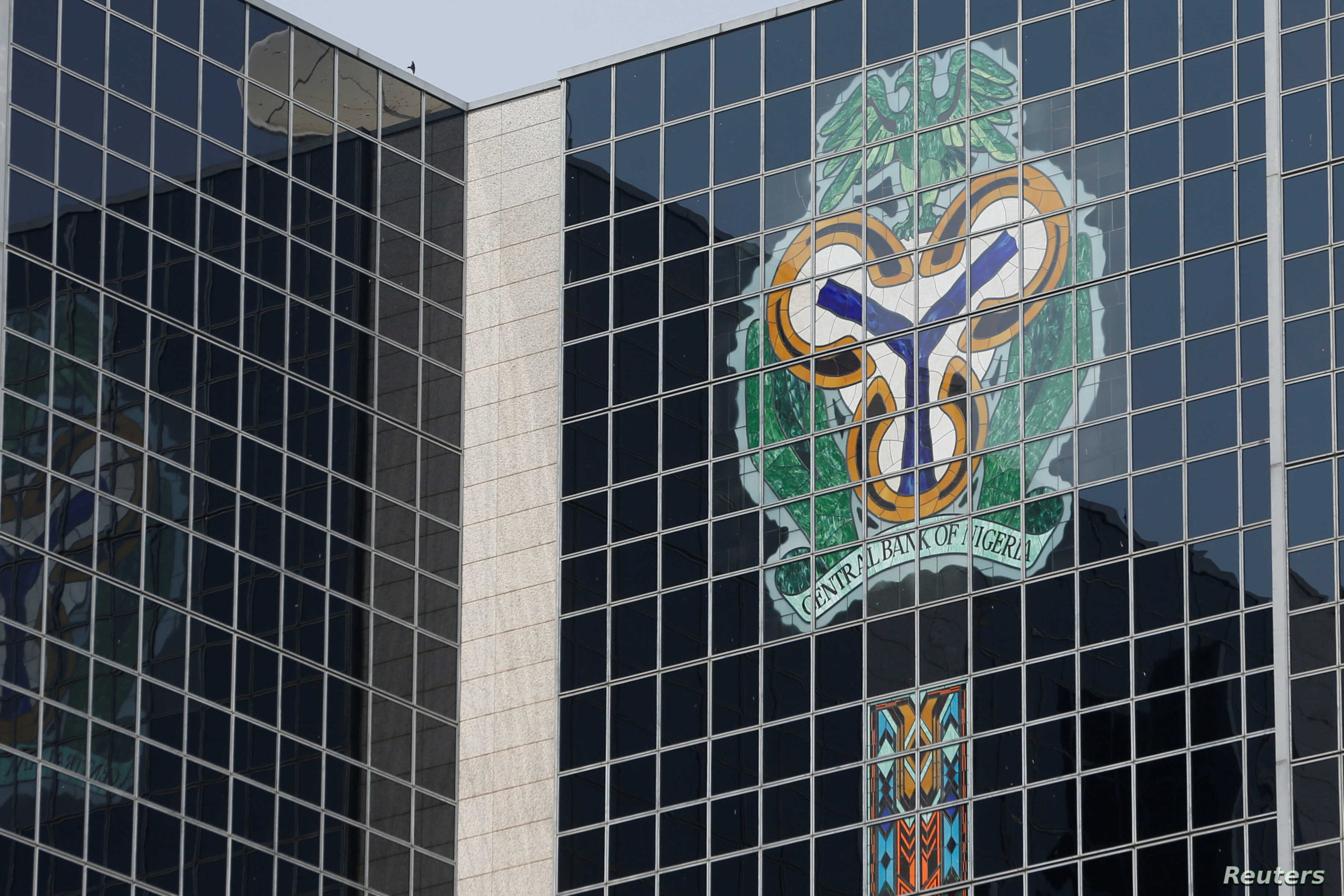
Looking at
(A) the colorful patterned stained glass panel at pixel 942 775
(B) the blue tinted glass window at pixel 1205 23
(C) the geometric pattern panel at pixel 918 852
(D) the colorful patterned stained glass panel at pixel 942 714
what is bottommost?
(C) the geometric pattern panel at pixel 918 852

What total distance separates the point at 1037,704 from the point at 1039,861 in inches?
139

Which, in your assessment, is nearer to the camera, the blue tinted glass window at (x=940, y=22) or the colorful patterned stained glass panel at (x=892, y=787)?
the colorful patterned stained glass panel at (x=892, y=787)

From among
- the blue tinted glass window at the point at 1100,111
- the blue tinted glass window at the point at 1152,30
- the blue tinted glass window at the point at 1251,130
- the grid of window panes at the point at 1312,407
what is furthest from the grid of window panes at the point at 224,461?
the grid of window panes at the point at 1312,407

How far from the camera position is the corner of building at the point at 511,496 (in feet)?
264

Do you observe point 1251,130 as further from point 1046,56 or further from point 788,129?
point 788,129

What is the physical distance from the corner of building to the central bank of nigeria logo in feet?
26.2

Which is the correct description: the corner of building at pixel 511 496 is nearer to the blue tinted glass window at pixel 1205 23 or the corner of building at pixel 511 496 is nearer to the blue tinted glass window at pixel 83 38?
the blue tinted glass window at pixel 83 38

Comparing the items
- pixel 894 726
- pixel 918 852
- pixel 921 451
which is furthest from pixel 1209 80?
pixel 918 852

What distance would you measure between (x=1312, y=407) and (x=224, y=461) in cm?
2549

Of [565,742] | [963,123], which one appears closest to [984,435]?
[963,123]

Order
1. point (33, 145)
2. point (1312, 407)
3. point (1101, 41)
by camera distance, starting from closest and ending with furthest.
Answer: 1. point (1312, 407)
2. point (33, 145)
3. point (1101, 41)

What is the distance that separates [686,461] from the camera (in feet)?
264

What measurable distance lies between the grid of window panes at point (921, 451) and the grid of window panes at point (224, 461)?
4185mm

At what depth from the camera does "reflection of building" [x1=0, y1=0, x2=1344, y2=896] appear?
7206 centimetres
